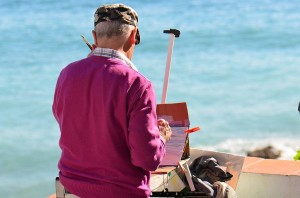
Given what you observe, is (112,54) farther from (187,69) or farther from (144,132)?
(187,69)

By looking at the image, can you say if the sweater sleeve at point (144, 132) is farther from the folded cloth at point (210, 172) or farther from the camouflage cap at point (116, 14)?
the folded cloth at point (210, 172)

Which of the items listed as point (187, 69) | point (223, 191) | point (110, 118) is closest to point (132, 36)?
point (110, 118)

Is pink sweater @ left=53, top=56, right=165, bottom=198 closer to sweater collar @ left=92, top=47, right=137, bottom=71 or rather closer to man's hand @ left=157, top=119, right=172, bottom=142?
sweater collar @ left=92, top=47, right=137, bottom=71

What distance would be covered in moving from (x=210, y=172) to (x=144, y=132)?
1313 millimetres

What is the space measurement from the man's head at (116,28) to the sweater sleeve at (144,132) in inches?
6.8

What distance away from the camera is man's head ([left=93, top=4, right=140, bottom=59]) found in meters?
2.80

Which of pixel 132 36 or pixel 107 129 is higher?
pixel 132 36

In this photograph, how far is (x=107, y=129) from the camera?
2768 millimetres

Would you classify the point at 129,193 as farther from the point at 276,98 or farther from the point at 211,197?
the point at 276,98

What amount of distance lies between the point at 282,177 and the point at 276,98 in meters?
5.46

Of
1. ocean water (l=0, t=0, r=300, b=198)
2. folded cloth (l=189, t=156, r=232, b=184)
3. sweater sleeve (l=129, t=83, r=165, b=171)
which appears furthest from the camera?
ocean water (l=0, t=0, r=300, b=198)

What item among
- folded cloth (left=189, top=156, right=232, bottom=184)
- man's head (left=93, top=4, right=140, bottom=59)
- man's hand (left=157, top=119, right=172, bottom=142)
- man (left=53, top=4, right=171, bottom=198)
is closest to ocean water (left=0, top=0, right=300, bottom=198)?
folded cloth (left=189, top=156, right=232, bottom=184)

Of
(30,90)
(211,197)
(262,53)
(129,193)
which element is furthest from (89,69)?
(262,53)

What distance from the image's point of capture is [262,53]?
457 inches
